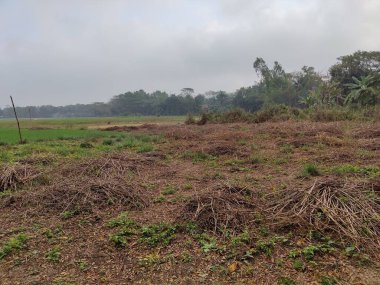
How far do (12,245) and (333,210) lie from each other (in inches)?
150

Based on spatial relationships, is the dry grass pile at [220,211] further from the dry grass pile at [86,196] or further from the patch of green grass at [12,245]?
the patch of green grass at [12,245]

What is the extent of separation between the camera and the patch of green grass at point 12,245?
3891 millimetres

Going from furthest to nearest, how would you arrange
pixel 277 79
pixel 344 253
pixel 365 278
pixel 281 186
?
pixel 277 79, pixel 281 186, pixel 344 253, pixel 365 278

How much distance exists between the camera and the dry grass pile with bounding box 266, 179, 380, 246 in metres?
3.78

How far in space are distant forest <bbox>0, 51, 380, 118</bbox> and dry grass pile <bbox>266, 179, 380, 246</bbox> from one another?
26.5 m

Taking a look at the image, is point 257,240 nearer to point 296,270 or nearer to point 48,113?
point 296,270

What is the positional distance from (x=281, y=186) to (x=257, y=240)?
2.16 m

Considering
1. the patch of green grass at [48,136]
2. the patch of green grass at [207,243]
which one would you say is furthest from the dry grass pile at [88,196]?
the patch of green grass at [48,136]

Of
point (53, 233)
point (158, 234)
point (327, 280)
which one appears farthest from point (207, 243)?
point (53, 233)

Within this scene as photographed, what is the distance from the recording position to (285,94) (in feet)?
183

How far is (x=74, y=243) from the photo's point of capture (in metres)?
4.10

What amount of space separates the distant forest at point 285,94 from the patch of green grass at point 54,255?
28428 mm

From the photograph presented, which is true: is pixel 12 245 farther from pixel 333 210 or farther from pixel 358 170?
pixel 358 170

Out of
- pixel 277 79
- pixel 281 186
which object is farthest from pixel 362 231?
pixel 277 79
